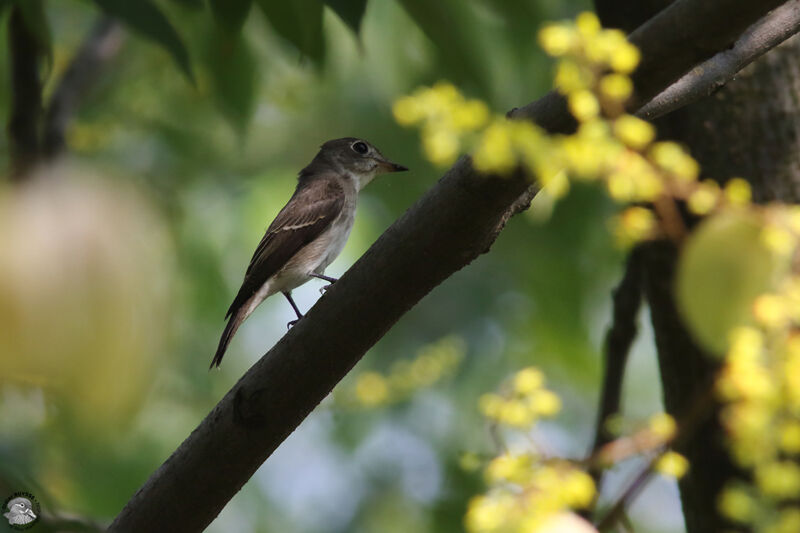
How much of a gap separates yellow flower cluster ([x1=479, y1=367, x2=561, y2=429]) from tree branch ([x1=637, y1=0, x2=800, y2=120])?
39.5 inches

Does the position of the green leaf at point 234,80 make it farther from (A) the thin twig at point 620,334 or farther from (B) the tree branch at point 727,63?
(A) the thin twig at point 620,334

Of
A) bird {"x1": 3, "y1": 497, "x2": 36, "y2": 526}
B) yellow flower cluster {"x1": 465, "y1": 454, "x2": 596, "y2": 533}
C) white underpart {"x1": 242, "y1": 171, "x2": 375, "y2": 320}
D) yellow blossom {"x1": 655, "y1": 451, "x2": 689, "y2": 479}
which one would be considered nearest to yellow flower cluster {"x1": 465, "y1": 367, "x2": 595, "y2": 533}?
yellow flower cluster {"x1": 465, "y1": 454, "x2": 596, "y2": 533}

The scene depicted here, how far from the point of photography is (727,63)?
2.67 m

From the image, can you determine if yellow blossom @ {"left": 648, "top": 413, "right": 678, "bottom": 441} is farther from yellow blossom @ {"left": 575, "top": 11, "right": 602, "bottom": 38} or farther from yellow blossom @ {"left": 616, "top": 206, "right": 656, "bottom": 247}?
yellow blossom @ {"left": 575, "top": 11, "right": 602, "bottom": 38}

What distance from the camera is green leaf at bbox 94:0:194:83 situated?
2.09 m

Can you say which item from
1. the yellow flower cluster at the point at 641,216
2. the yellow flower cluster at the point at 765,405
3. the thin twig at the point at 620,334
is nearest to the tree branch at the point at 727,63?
the yellow flower cluster at the point at 641,216

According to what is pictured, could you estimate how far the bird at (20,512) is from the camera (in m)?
1.60

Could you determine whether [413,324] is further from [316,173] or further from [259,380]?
[259,380]

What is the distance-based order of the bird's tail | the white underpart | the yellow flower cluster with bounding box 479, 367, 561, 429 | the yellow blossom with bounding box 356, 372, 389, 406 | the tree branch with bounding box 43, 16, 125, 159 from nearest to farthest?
the yellow flower cluster with bounding box 479, 367, 561, 429 < the tree branch with bounding box 43, 16, 125, 159 < the yellow blossom with bounding box 356, 372, 389, 406 < the bird's tail < the white underpart

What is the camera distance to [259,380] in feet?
8.63

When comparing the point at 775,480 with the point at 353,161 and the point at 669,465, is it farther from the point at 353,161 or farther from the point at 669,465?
the point at 353,161

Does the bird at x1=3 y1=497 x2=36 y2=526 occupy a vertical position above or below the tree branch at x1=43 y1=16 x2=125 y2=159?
below

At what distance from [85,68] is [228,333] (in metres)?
1.49

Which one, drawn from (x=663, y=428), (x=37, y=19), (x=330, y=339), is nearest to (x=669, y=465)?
(x=663, y=428)
